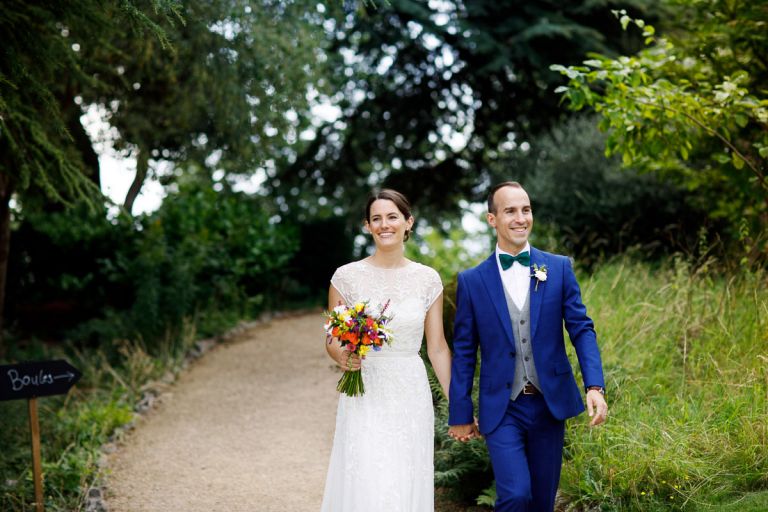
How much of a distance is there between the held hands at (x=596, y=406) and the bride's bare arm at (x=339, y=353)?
1101 millimetres

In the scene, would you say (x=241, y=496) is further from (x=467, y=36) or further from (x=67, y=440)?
(x=467, y=36)

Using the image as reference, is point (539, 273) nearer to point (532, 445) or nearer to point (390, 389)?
point (532, 445)

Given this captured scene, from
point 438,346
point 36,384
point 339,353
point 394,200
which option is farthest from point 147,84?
point 438,346

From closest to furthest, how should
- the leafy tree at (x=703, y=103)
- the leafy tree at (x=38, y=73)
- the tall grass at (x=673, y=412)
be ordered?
the tall grass at (x=673, y=412)
the leafy tree at (x=38, y=73)
the leafy tree at (x=703, y=103)

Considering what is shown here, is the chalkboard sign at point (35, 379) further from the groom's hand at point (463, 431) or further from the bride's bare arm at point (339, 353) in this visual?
the groom's hand at point (463, 431)

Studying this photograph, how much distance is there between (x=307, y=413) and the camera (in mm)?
8250

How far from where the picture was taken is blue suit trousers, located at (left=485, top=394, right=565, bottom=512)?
3617 millimetres

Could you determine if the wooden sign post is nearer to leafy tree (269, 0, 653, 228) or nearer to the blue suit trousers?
the blue suit trousers

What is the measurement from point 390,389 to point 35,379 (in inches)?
118

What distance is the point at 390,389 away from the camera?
404 cm

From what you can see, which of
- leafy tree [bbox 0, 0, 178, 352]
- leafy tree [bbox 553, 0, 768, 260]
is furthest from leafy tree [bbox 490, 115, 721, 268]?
leafy tree [bbox 0, 0, 178, 352]

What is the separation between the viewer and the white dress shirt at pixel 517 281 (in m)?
3.80

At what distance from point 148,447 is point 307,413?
162 cm

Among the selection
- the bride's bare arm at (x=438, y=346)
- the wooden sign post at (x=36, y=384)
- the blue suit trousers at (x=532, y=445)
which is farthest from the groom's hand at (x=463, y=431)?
the wooden sign post at (x=36, y=384)
